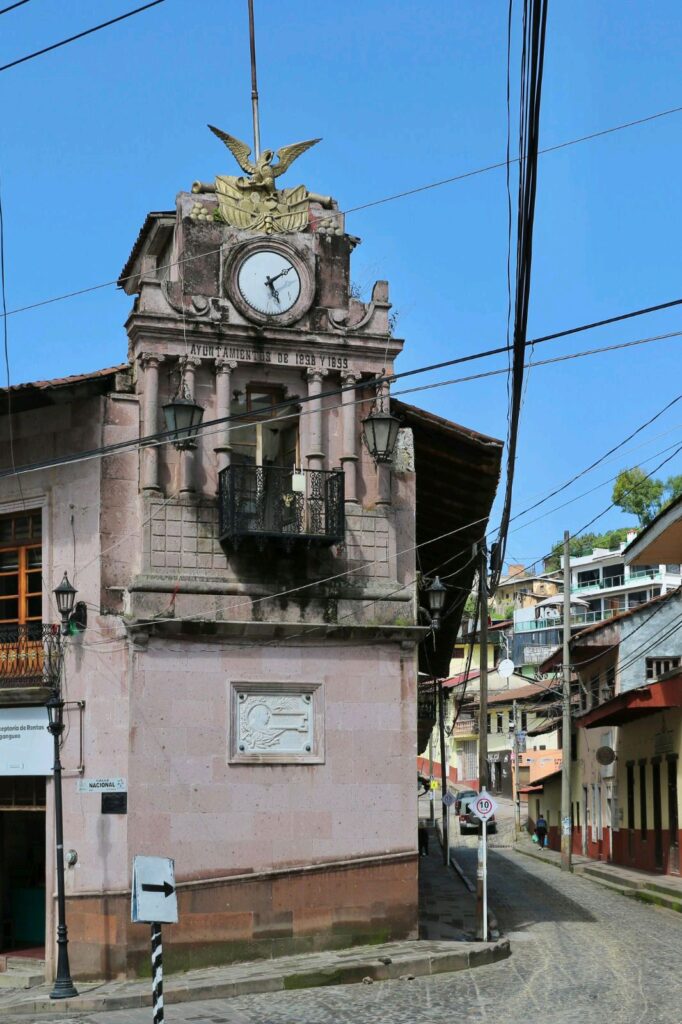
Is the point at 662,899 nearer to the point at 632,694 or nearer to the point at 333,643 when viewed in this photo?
the point at 632,694

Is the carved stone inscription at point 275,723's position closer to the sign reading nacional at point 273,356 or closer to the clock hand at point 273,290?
the sign reading nacional at point 273,356

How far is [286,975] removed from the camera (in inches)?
803

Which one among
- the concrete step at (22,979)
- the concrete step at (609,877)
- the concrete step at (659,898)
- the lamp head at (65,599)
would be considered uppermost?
the lamp head at (65,599)

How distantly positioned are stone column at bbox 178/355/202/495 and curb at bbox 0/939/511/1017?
732 centimetres

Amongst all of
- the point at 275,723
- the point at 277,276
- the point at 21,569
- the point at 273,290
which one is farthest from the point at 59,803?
the point at 277,276

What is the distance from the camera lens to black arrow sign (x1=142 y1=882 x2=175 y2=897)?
47.1 ft

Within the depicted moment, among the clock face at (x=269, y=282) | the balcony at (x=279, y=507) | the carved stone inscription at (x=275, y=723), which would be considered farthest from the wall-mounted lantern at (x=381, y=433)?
the carved stone inscription at (x=275, y=723)

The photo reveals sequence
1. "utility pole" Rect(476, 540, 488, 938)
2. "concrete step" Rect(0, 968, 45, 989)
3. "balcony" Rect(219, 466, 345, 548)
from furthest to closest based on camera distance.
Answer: "utility pole" Rect(476, 540, 488, 938) → "balcony" Rect(219, 466, 345, 548) → "concrete step" Rect(0, 968, 45, 989)

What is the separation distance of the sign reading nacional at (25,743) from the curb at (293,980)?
3590 mm

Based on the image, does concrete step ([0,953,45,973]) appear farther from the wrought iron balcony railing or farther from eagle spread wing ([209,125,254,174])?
eagle spread wing ([209,125,254,174])

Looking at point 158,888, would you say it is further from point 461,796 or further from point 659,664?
point 461,796

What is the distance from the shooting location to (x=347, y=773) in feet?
76.1

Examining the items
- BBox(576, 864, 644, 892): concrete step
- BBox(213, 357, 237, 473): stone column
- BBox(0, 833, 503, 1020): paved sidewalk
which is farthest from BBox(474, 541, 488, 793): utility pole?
BBox(576, 864, 644, 892): concrete step

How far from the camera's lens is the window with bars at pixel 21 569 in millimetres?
23656
